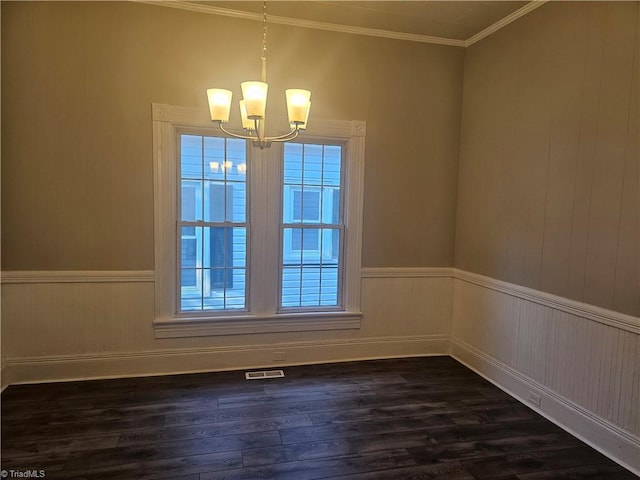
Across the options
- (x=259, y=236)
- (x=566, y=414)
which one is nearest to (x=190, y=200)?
(x=259, y=236)

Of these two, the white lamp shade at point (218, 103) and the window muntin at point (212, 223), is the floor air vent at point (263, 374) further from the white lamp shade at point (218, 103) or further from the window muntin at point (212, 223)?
the white lamp shade at point (218, 103)

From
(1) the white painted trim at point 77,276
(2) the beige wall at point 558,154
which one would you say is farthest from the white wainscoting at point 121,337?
(2) the beige wall at point 558,154

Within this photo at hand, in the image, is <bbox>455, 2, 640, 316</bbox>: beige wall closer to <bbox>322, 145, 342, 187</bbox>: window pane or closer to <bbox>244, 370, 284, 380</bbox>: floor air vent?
<bbox>322, 145, 342, 187</bbox>: window pane

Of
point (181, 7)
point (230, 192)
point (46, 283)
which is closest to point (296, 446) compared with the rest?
point (230, 192)

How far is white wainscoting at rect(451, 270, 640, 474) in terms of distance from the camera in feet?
8.05

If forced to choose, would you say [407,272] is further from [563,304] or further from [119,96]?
[119,96]

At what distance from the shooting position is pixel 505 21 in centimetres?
344

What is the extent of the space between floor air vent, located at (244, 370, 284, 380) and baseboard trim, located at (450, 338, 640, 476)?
182 cm

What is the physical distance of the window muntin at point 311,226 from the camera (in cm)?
383

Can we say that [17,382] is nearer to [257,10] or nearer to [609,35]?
[257,10]

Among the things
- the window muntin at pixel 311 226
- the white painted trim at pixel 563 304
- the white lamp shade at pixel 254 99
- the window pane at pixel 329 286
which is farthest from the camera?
the window pane at pixel 329 286

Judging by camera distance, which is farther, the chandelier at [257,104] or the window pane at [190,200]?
the window pane at [190,200]

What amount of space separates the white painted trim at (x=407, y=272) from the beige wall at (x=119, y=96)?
0.45 meters

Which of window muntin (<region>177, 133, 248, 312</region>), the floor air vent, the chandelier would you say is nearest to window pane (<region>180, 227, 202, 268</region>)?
window muntin (<region>177, 133, 248, 312</region>)
